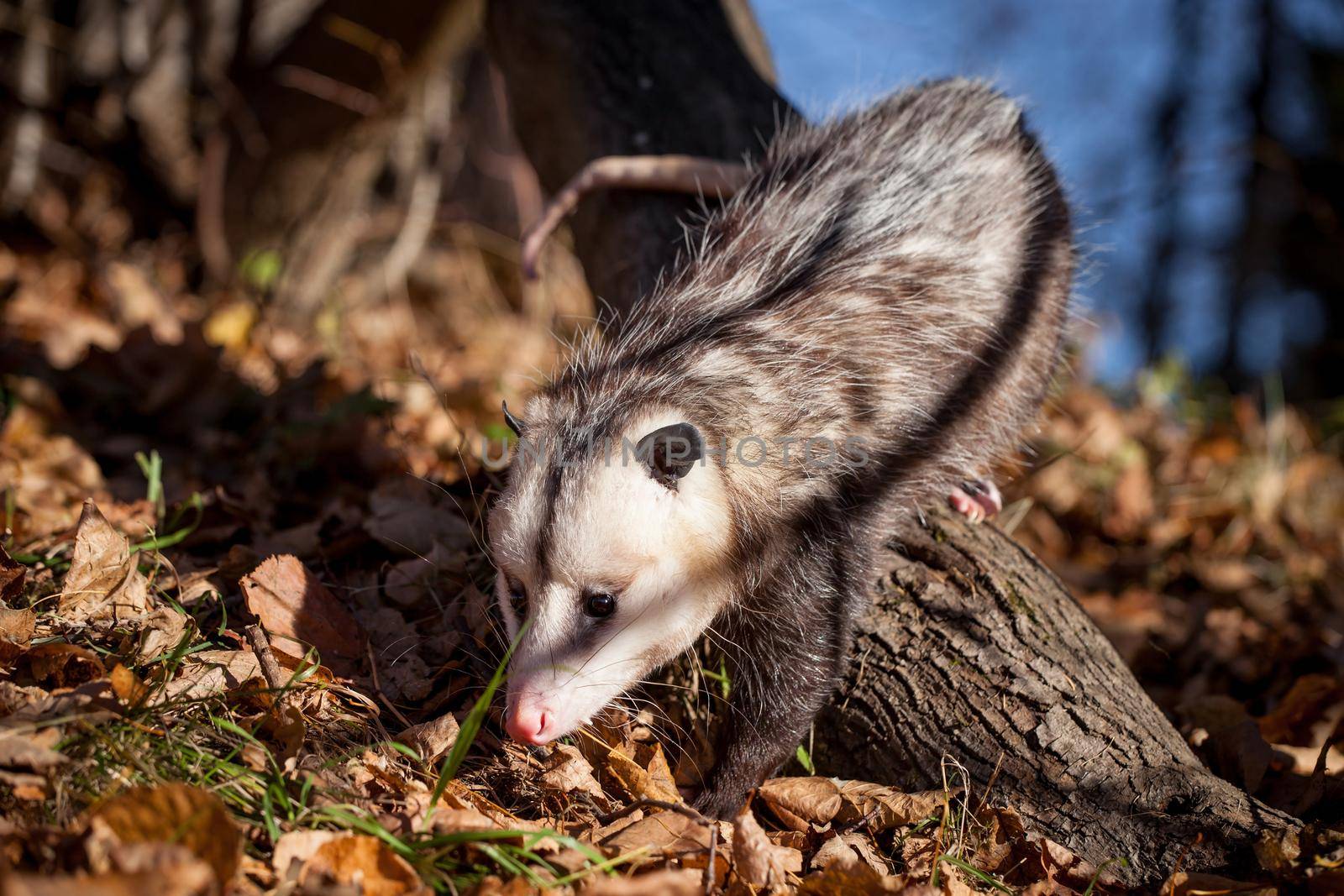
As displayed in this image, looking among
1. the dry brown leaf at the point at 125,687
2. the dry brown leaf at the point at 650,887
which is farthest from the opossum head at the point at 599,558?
the dry brown leaf at the point at 125,687

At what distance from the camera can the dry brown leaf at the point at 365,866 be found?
1.20 meters

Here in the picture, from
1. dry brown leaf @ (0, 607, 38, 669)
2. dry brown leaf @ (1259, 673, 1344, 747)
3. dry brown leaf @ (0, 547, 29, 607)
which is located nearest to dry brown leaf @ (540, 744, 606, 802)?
dry brown leaf @ (0, 607, 38, 669)

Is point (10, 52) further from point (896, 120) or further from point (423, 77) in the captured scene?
point (896, 120)

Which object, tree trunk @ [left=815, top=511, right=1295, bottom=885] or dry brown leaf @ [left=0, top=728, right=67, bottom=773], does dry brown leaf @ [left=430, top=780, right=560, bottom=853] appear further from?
tree trunk @ [left=815, top=511, right=1295, bottom=885]

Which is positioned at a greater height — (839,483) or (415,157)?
(415,157)

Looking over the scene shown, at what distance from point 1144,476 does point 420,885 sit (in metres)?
2.99

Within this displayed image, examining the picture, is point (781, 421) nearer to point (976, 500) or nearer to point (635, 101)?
point (976, 500)

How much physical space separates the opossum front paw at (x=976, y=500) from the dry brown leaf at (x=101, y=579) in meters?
1.62

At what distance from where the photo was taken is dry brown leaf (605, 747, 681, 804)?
5.30 feet

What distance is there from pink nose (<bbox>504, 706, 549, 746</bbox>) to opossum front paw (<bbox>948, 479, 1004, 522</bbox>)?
3.45 ft

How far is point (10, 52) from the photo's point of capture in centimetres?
380

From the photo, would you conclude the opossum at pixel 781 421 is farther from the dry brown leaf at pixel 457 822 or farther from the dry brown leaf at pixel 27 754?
the dry brown leaf at pixel 27 754

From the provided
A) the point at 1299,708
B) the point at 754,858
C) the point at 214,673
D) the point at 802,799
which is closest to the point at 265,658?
the point at 214,673

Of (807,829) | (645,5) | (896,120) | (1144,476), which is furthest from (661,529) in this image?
(1144,476)
